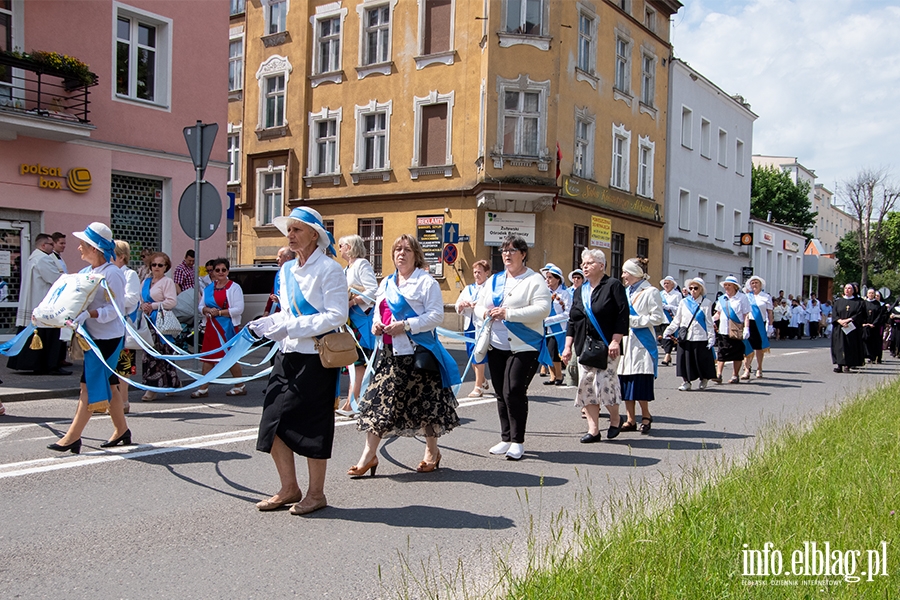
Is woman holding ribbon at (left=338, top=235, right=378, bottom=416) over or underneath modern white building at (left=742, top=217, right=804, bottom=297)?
underneath

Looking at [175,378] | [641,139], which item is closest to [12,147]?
[175,378]

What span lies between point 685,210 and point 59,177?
28.8 m

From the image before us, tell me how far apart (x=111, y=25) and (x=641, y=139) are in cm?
2235

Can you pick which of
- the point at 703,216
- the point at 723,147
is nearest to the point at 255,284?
the point at 703,216

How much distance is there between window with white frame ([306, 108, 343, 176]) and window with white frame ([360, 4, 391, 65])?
7.51ft

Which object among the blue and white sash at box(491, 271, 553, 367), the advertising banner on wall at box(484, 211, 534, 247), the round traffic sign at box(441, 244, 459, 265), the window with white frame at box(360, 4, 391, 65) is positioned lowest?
the blue and white sash at box(491, 271, 553, 367)

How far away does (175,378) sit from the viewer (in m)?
11.0

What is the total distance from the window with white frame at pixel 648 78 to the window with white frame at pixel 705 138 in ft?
20.4

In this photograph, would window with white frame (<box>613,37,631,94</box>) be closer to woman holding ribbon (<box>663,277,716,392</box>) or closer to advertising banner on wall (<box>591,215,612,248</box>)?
Answer: advertising banner on wall (<box>591,215,612,248</box>)

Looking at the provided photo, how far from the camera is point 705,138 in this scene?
4050 cm

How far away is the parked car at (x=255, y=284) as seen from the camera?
1973 cm

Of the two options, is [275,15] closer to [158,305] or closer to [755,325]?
[755,325]

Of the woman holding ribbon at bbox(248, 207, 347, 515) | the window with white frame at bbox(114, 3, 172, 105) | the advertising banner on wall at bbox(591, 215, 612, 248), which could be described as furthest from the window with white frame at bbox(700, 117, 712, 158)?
the woman holding ribbon at bbox(248, 207, 347, 515)

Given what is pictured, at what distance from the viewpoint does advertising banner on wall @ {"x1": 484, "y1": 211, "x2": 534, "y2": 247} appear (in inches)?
1037
